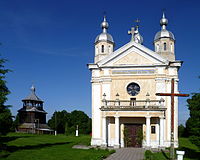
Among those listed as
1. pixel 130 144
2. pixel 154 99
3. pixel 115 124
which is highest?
pixel 154 99

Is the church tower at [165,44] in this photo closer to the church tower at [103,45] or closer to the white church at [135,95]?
the white church at [135,95]

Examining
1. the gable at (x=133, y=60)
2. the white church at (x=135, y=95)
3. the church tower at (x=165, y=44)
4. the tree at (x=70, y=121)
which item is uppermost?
the church tower at (x=165, y=44)

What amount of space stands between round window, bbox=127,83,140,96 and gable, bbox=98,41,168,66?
2283mm

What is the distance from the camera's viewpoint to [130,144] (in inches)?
1091

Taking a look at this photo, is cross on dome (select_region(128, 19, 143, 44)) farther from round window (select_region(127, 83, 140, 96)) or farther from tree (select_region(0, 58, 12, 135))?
tree (select_region(0, 58, 12, 135))

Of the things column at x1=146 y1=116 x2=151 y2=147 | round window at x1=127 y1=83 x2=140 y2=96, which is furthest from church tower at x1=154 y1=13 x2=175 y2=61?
column at x1=146 y1=116 x2=151 y2=147

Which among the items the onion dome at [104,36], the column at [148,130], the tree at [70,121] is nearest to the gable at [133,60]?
the onion dome at [104,36]

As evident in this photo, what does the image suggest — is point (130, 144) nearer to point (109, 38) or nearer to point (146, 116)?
point (146, 116)

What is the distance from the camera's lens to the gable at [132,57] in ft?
91.7

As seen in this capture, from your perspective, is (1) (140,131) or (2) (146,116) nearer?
(2) (146,116)

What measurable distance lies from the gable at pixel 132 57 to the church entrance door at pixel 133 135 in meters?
6.70

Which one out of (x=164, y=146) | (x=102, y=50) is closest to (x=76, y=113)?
(x=102, y=50)

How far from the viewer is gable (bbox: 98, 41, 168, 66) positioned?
Answer: 1100 inches

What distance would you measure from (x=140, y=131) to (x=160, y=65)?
710cm
